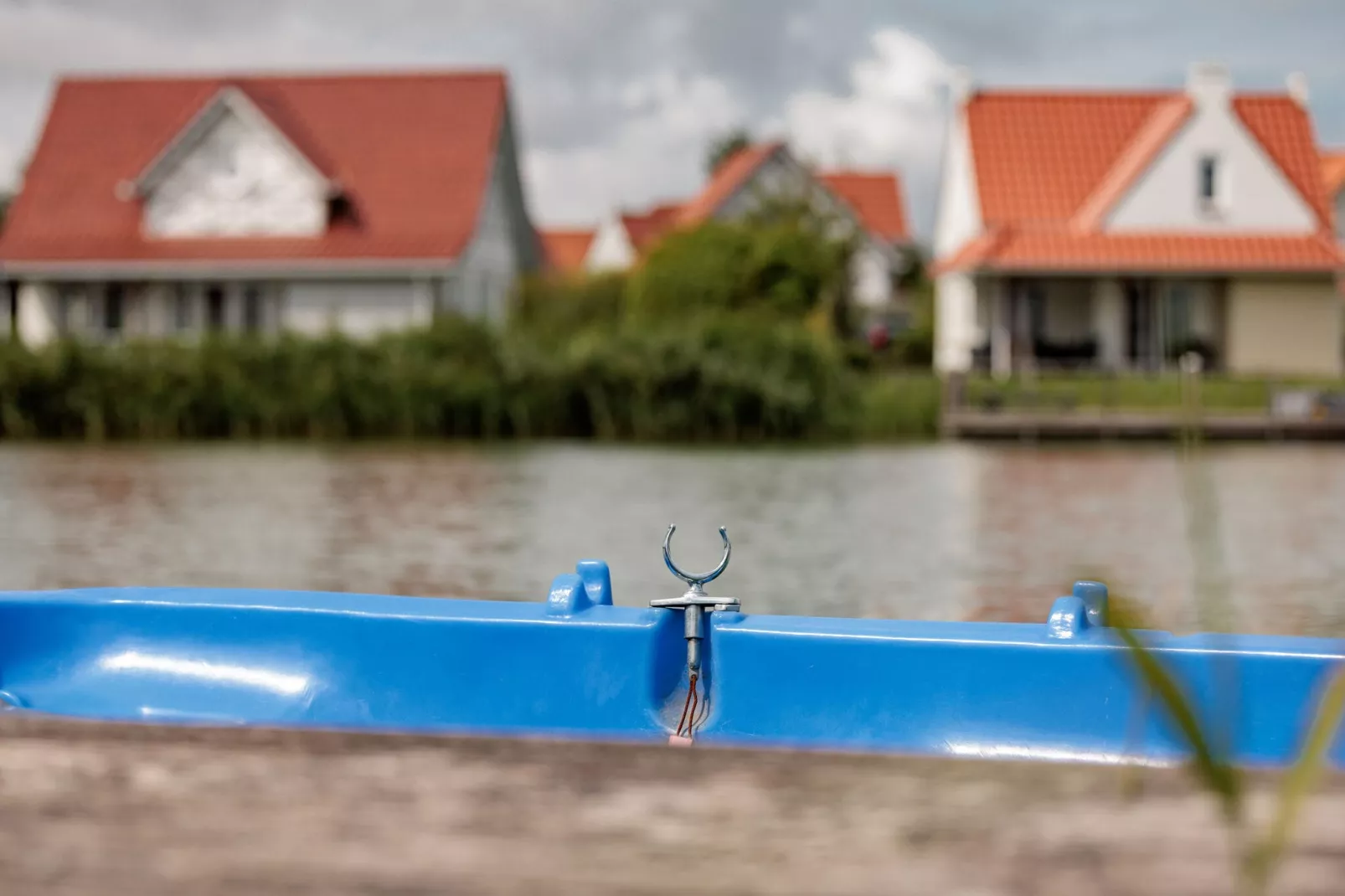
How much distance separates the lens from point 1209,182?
→ 4234 centimetres

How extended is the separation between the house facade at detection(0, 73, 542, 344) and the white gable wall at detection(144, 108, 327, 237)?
0.11 feet

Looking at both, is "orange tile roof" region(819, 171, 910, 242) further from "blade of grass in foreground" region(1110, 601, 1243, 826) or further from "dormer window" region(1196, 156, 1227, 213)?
"blade of grass in foreground" region(1110, 601, 1243, 826)

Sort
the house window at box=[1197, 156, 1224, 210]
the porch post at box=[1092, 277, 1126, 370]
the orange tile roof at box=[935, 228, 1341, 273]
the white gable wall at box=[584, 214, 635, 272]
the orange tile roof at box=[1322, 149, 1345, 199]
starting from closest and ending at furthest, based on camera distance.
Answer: the orange tile roof at box=[935, 228, 1341, 273] < the porch post at box=[1092, 277, 1126, 370] < the house window at box=[1197, 156, 1224, 210] < the orange tile roof at box=[1322, 149, 1345, 199] < the white gable wall at box=[584, 214, 635, 272]

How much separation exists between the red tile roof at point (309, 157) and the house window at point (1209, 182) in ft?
49.5

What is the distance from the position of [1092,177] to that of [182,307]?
1979 cm

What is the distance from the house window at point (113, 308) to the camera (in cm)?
4241

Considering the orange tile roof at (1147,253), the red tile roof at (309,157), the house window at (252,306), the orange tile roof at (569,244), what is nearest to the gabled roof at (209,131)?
the red tile roof at (309,157)

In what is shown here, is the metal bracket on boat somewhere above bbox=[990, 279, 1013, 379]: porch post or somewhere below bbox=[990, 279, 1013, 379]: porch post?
below

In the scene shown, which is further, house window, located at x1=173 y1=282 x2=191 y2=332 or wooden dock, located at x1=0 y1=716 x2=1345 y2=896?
house window, located at x1=173 y1=282 x2=191 y2=332

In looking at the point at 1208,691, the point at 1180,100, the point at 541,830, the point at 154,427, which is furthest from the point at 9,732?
the point at 1180,100

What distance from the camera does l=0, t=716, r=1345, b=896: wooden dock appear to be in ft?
6.62

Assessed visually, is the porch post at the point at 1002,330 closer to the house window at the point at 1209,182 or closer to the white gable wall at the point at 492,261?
the house window at the point at 1209,182

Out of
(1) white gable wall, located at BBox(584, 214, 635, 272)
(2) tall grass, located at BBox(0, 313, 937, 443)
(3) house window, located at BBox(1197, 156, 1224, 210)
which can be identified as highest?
(1) white gable wall, located at BBox(584, 214, 635, 272)

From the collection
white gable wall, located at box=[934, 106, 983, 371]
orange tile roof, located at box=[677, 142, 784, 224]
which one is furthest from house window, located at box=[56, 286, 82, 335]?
orange tile roof, located at box=[677, 142, 784, 224]
